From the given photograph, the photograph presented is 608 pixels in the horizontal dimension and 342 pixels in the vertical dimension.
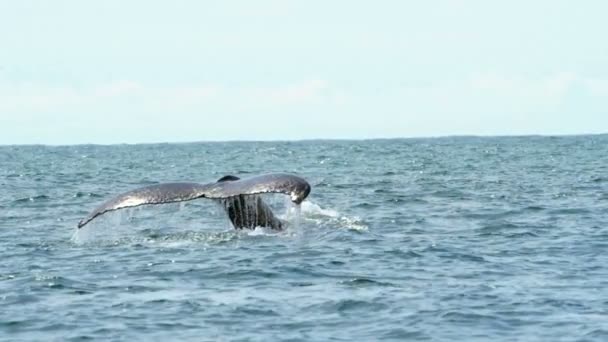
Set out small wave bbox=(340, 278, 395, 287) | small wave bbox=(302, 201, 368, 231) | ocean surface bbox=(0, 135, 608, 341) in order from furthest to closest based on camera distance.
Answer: small wave bbox=(302, 201, 368, 231)
small wave bbox=(340, 278, 395, 287)
ocean surface bbox=(0, 135, 608, 341)

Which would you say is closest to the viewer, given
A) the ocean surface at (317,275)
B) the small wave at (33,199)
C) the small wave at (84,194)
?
the ocean surface at (317,275)

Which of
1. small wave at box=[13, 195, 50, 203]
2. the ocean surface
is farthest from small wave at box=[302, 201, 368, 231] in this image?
small wave at box=[13, 195, 50, 203]

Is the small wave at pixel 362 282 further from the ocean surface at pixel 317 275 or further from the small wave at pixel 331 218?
the small wave at pixel 331 218

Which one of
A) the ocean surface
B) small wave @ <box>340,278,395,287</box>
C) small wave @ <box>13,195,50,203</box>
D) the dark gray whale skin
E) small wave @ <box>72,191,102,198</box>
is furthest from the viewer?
small wave @ <box>72,191,102,198</box>

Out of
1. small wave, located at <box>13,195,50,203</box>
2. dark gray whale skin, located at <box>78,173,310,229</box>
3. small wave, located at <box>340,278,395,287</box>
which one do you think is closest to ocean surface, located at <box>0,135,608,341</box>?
small wave, located at <box>340,278,395,287</box>

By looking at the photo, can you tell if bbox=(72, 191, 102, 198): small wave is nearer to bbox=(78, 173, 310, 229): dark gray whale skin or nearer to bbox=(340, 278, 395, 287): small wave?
bbox=(78, 173, 310, 229): dark gray whale skin

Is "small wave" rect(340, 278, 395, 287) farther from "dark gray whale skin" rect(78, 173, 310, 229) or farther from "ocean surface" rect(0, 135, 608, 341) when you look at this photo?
"dark gray whale skin" rect(78, 173, 310, 229)

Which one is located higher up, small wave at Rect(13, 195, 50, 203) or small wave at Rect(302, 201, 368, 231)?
small wave at Rect(302, 201, 368, 231)

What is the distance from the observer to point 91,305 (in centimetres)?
1377

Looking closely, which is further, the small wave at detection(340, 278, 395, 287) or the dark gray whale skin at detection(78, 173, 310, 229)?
the dark gray whale skin at detection(78, 173, 310, 229)

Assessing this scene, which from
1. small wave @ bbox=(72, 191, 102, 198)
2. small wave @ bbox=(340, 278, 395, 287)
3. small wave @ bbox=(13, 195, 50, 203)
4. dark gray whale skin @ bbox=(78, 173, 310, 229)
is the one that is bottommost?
small wave @ bbox=(13, 195, 50, 203)

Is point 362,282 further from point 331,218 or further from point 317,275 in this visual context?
point 331,218

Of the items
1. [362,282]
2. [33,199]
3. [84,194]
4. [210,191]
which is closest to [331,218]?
[210,191]

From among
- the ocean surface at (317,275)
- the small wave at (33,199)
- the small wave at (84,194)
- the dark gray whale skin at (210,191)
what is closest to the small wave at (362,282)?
the ocean surface at (317,275)
